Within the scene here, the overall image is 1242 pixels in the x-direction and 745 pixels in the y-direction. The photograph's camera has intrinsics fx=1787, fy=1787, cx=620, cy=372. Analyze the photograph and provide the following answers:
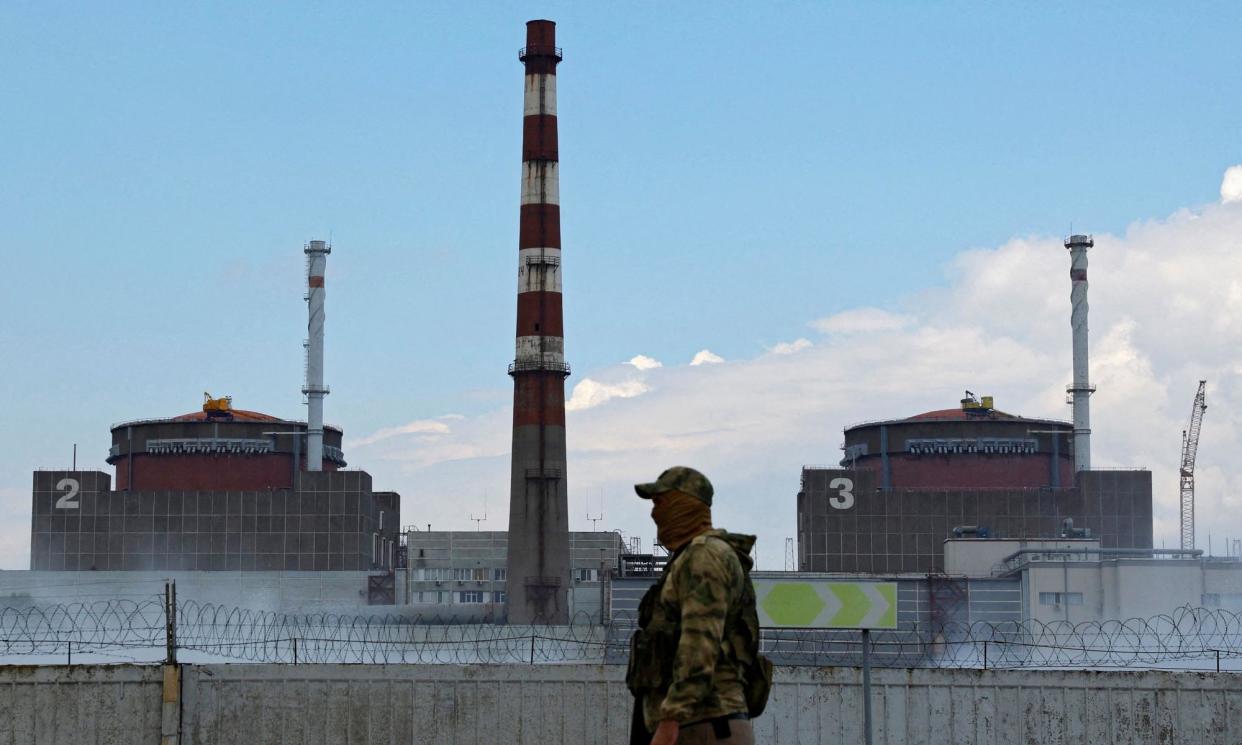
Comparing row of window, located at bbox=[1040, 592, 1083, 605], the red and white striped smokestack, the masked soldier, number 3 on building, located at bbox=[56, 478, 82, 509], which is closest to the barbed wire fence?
row of window, located at bbox=[1040, 592, 1083, 605]

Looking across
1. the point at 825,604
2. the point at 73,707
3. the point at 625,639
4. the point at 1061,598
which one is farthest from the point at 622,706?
the point at 1061,598

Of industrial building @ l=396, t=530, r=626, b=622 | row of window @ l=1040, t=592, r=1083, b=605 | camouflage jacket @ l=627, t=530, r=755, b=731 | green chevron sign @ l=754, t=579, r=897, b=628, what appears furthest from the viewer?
industrial building @ l=396, t=530, r=626, b=622

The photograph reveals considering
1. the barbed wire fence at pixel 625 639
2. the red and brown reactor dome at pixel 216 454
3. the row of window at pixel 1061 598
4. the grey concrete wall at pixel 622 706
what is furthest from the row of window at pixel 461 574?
the grey concrete wall at pixel 622 706

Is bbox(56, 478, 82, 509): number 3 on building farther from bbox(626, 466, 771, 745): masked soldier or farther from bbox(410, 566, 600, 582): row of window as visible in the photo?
bbox(626, 466, 771, 745): masked soldier

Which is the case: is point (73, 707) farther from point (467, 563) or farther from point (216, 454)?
point (467, 563)

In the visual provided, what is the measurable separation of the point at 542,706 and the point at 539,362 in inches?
2374

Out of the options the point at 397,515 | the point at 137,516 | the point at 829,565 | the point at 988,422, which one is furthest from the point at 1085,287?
the point at 137,516

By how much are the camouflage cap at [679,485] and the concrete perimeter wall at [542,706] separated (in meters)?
16.9

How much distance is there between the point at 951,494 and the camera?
103 meters

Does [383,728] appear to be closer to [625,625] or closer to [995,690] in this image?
[995,690]

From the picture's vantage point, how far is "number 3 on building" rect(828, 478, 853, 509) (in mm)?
104044

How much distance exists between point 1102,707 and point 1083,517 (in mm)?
82579

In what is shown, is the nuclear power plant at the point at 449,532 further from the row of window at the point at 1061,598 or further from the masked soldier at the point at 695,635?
the masked soldier at the point at 695,635

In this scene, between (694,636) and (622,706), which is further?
(622,706)
